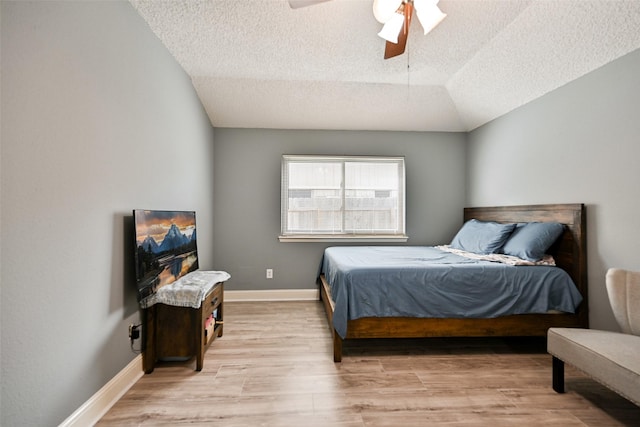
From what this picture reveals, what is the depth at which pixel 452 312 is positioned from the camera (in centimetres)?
219

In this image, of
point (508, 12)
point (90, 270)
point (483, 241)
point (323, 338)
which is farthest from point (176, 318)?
point (508, 12)

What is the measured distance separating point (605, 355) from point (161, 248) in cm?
287

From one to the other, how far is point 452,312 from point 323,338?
3.83 ft

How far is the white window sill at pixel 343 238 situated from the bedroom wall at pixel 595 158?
1.54 meters

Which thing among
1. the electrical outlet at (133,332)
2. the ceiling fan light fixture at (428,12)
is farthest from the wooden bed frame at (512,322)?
the ceiling fan light fixture at (428,12)

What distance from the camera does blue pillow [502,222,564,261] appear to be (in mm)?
2396

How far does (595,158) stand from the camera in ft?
7.27

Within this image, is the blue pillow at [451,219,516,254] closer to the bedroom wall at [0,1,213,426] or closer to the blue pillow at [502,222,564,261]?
the blue pillow at [502,222,564,261]

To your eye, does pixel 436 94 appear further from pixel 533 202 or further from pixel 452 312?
pixel 452 312

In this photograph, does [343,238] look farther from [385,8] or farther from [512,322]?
[385,8]

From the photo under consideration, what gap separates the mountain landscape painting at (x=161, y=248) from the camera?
1833mm

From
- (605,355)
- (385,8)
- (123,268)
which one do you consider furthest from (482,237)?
(123,268)

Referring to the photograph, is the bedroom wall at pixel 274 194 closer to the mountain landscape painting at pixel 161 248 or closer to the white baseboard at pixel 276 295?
the white baseboard at pixel 276 295

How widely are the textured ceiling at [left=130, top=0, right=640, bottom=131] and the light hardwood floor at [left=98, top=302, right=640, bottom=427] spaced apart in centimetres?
246
